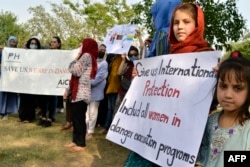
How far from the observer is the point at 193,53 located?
2.19 metres

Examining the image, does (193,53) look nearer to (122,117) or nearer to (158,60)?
(158,60)

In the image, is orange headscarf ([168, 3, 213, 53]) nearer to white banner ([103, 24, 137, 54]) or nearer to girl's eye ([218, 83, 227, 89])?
girl's eye ([218, 83, 227, 89])

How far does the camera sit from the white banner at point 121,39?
5188 millimetres

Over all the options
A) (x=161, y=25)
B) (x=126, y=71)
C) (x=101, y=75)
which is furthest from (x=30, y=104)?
(x=161, y=25)

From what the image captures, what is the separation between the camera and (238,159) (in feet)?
5.83

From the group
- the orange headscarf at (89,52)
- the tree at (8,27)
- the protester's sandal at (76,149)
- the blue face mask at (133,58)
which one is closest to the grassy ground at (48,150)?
the protester's sandal at (76,149)

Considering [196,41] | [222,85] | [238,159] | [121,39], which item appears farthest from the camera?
[121,39]

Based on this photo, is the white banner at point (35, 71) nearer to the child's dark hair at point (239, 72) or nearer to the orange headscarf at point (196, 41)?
the orange headscarf at point (196, 41)

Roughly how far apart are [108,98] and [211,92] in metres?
4.64

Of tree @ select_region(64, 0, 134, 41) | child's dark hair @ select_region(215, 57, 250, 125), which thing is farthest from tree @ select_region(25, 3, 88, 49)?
child's dark hair @ select_region(215, 57, 250, 125)

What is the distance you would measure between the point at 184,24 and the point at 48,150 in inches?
139

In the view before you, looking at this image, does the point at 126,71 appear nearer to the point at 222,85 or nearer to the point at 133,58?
the point at 133,58

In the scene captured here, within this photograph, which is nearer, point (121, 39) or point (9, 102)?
point (121, 39)

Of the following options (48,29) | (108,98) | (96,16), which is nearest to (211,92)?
(108,98)
